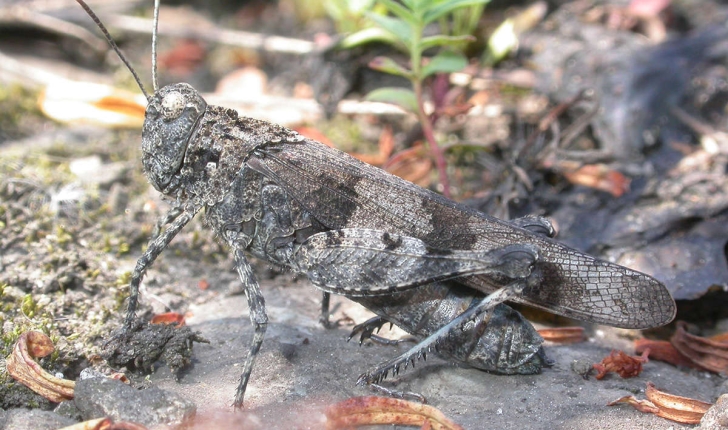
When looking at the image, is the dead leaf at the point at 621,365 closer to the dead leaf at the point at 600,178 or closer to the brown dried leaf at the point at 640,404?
the brown dried leaf at the point at 640,404

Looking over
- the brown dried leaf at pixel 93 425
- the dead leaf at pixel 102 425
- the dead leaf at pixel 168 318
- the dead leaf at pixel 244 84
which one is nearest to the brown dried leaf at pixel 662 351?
the dead leaf at pixel 168 318

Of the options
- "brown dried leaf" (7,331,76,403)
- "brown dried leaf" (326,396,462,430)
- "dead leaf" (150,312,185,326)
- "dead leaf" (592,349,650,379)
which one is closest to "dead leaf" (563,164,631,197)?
"dead leaf" (592,349,650,379)

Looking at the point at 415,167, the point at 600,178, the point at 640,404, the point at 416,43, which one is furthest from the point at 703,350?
the point at 416,43

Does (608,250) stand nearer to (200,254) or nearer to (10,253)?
(200,254)

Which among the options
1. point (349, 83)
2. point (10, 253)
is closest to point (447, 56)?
point (349, 83)

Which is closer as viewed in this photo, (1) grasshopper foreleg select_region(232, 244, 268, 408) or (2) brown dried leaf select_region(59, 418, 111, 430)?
(2) brown dried leaf select_region(59, 418, 111, 430)

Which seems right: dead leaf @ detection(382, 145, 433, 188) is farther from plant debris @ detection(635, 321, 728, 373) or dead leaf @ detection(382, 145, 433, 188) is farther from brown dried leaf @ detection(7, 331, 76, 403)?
brown dried leaf @ detection(7, 331, 76, 403)
